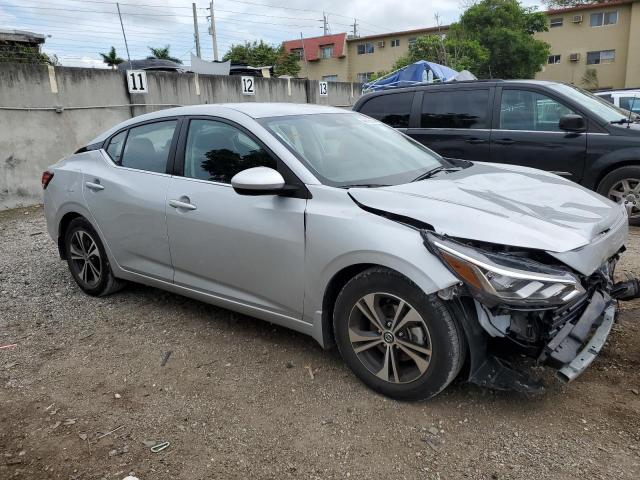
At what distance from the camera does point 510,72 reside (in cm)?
3488

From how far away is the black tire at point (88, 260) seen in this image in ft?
14.5

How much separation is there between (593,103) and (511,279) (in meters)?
5.15

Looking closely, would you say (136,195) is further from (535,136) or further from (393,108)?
(535,136)

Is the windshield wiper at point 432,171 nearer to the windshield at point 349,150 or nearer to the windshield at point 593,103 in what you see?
the windshield at point 349,150

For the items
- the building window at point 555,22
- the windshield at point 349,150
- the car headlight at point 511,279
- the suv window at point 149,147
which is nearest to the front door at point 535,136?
the windshield at point 349,150

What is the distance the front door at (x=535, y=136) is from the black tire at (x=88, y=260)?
4720 millimetres

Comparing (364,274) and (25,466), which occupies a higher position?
(364,274)

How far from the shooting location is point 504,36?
33.2 m

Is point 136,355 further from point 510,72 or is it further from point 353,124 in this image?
point 510,72

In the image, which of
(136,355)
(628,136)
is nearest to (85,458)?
(136,355)

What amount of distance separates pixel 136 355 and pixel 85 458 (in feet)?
3.52

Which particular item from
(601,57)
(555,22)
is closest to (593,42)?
(601,57)

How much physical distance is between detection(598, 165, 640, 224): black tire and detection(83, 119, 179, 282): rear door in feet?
16.1

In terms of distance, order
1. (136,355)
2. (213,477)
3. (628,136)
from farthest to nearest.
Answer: (628,136) < (136,355) < (213,477)
